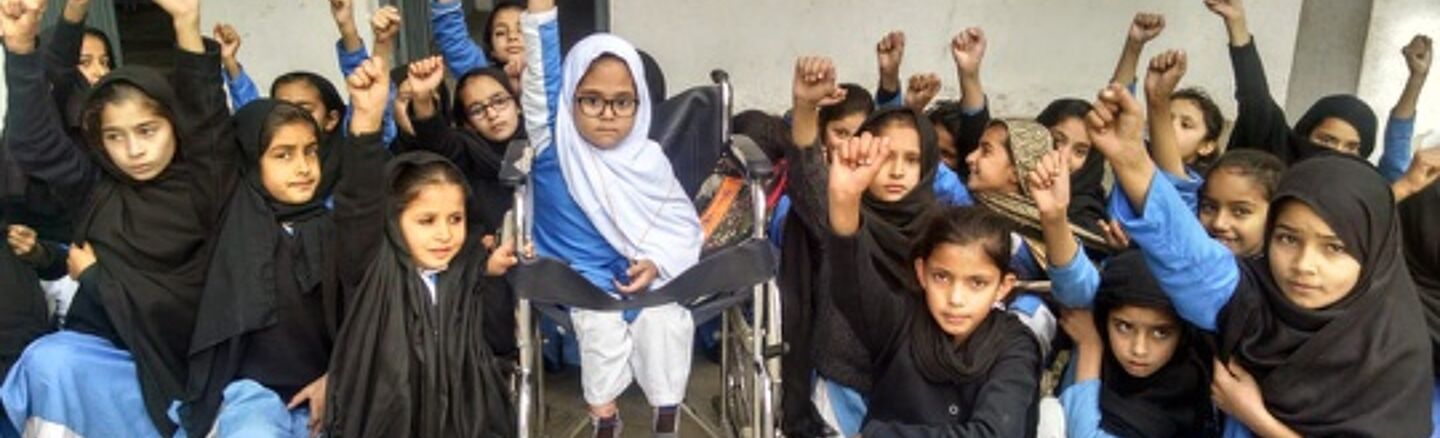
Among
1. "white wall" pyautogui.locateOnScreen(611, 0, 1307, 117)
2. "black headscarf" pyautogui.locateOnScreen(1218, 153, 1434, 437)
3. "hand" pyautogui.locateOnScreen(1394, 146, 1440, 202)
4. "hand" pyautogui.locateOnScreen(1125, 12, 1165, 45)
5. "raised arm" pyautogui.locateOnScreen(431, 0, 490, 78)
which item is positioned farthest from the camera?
"white wall" pyautogui.locateOnScreen(611, 0, 1307, 117)

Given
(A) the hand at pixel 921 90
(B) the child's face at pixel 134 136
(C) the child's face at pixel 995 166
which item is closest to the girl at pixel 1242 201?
(C) the child's face at pixel 995 166

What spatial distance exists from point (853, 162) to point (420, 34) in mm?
3591

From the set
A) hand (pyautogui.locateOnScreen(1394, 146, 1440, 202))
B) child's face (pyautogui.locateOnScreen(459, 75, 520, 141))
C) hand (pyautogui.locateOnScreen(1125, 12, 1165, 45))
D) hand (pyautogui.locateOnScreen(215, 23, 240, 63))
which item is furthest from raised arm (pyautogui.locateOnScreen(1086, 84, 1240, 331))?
hand (pyautogui.locateOnScreen(215, 23, 240, 63))

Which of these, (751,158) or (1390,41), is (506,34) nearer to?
(751,158)

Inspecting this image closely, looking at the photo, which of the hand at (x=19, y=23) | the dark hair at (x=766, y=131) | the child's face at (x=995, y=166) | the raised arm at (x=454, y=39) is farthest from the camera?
the raised arm at (x=454, y=39)

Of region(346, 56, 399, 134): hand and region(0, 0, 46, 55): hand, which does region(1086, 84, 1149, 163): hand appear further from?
region(0, 0, 46, 55): hand

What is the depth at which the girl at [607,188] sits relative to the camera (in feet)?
9.33

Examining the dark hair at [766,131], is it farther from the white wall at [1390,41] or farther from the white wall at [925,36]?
the white wall at [1390,41]

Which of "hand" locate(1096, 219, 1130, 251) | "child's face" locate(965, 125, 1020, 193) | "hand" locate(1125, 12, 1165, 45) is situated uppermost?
"hand" locate(1125, 12, 1165, 45)

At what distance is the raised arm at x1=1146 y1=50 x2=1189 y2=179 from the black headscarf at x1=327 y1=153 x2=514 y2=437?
1.58m

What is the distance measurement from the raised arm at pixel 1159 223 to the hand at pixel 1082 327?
1.08 feet

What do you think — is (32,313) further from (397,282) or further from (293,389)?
(397,282)

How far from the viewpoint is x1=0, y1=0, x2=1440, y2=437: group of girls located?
2209 mm

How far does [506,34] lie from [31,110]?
1.84 m
